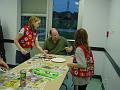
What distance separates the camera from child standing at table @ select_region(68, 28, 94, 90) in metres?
2.16

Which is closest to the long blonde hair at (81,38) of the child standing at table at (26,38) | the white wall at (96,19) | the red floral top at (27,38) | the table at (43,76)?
the table at (43,76)

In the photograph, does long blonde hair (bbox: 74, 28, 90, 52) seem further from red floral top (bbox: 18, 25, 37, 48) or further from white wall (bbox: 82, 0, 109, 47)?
white wall (bbox: 82, 0, 109, 47)

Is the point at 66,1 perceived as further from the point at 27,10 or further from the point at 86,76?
the point at 86,76

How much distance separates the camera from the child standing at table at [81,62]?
216 cm

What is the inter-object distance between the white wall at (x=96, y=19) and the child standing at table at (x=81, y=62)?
6.48ft

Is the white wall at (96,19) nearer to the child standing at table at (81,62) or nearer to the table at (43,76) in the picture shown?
the table at (43,76)

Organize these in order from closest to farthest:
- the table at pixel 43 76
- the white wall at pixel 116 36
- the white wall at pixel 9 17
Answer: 1. the table at pixel 43 76
2. the white wall at pixel 116 36
3. the white wall at pixel 9 17

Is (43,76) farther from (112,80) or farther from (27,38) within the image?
(27,38)

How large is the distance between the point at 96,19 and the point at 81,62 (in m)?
2.21

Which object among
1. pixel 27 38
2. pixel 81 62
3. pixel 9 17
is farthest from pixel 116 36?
pixel 9 17

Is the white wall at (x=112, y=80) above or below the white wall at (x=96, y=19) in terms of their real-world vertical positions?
below

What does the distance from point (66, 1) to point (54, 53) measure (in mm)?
1651

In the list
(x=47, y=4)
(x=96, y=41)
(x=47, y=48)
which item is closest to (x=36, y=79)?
(x=47, y=48)

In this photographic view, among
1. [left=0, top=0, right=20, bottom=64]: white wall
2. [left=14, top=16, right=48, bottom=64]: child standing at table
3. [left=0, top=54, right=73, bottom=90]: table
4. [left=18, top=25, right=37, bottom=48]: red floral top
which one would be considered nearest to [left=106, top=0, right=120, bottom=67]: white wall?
[left=0, top=54, right=73, bottom=90]: table
